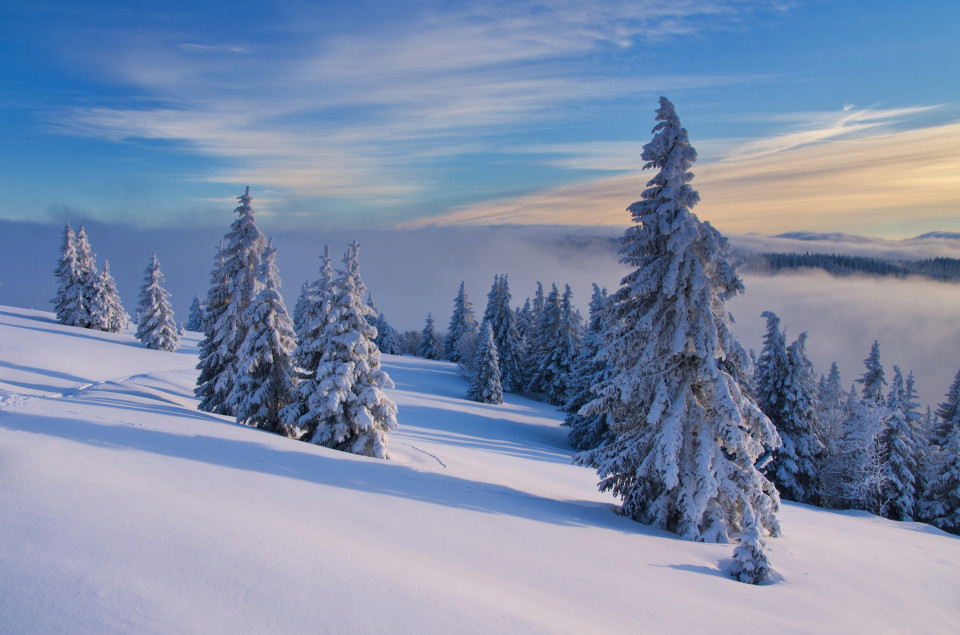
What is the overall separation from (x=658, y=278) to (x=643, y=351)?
6.53 ft

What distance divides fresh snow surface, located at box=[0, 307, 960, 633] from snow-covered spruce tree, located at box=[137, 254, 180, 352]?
30.1 m

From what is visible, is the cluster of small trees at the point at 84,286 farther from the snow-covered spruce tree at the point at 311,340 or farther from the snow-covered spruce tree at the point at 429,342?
the snow-covered spruce tree at the point at 429,342

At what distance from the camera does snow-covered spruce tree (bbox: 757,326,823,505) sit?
3450 cm

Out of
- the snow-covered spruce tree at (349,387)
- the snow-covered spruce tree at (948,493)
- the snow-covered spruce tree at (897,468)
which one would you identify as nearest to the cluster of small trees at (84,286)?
the snow-covered spruce tree at (349,387)

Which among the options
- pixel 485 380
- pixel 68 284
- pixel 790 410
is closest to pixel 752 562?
pixel 790 410

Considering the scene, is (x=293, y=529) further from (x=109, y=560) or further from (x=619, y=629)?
(x=619, y=629)

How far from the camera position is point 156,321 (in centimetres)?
4397

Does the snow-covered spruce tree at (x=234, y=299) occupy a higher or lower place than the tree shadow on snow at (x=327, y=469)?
higher

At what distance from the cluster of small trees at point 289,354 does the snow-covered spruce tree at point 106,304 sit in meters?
33.3

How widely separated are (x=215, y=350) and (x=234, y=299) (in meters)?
2.58

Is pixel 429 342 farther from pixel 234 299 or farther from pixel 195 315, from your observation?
pixel 234 299

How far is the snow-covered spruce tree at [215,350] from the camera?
23500 mm

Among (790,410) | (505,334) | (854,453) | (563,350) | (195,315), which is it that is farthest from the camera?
(195,315)

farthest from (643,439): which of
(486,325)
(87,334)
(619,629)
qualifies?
(87,334)
